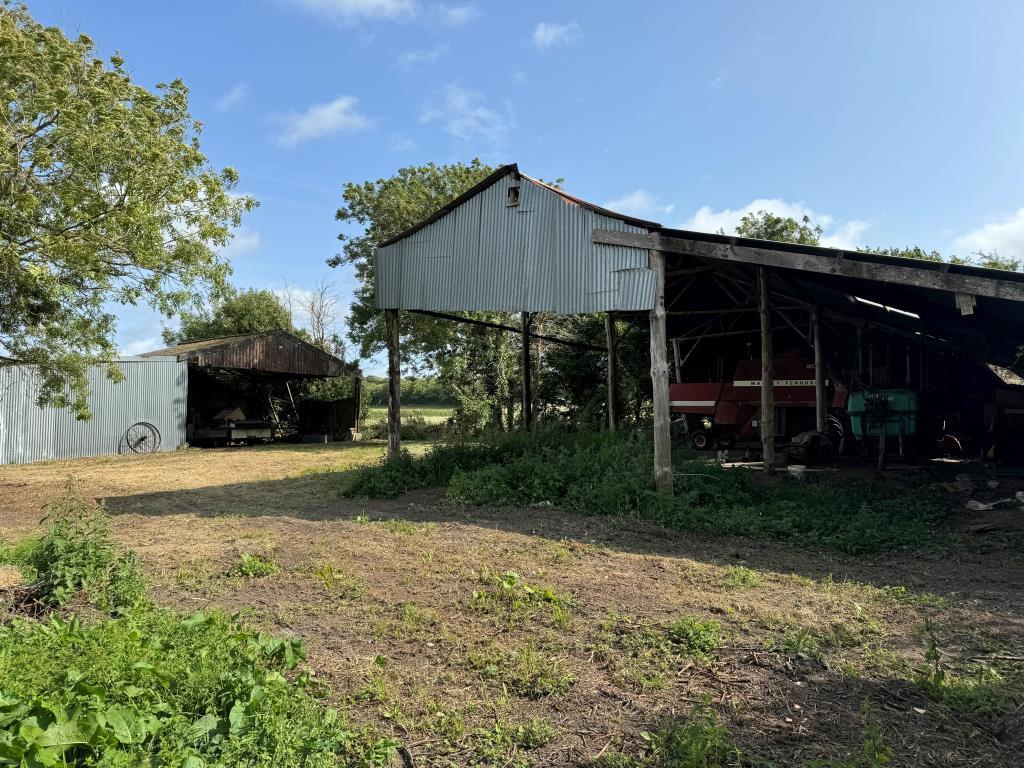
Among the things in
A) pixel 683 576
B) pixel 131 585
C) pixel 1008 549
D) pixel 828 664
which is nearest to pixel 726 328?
pixel 1008 549

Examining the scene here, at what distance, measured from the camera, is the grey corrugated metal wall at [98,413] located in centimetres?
1933

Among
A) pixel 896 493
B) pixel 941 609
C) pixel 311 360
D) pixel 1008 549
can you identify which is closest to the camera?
pixel 941 609

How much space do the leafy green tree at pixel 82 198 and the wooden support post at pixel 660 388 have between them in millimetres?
7967

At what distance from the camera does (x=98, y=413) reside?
2098 cm

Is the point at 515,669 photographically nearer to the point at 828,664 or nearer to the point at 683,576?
Answer: the point at 828,664

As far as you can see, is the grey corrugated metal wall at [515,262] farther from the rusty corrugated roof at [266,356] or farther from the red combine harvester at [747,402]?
the rusty corrugated roof at [266,356]

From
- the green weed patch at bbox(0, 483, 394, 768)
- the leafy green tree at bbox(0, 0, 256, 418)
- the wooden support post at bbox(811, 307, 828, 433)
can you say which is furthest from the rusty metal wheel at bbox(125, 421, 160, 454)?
the wooden support post at bbox(811, 307, 828, 433)

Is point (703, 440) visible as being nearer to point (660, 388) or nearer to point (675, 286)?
point (675, 286)

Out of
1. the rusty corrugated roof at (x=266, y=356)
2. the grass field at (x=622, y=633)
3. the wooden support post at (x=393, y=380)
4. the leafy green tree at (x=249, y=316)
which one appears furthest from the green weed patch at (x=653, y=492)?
the leafy green tree at (x=249, y=316)

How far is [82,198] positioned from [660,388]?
363 inches

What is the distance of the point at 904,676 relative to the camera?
3.97 m

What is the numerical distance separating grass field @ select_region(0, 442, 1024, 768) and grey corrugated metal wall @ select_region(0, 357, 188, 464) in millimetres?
12910

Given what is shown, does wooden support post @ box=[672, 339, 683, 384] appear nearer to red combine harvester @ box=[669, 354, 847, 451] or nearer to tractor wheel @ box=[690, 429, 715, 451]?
red combine harvester @ box=[669, 354, 847, 451]

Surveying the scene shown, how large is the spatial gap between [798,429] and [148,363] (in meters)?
20.0
